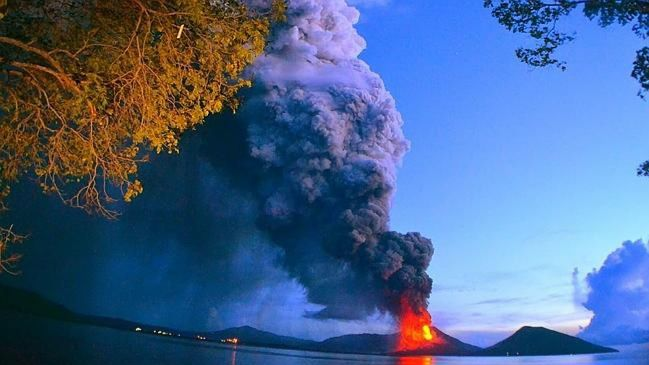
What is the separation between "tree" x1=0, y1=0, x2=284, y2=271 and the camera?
632 cm

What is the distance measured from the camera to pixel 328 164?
115 ft

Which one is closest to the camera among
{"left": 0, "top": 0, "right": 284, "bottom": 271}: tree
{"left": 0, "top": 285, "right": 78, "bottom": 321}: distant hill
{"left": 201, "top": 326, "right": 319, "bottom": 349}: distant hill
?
{"left": 0, "top": 0, "right": 284, "bottom": 271}: tree

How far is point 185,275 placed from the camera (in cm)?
3366

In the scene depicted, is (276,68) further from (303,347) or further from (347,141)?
(303,347)

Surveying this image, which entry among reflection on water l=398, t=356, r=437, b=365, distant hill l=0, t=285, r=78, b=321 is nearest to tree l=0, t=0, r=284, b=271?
→ reflection on water l=398, t=356, r=437, b=365

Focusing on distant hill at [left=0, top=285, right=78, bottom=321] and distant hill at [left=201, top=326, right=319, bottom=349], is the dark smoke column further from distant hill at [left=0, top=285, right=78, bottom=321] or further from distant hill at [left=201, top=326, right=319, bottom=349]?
distant hill at [left=0, top=285, right=78, bottom=321]

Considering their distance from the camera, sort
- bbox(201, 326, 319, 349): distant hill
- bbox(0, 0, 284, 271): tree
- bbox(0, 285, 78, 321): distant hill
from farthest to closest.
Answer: bbox(0, 285, 78, 321): distant hill < bbox(201, 326, 319, 349): distant hill < bbox(0, 0, 284, 271): tree

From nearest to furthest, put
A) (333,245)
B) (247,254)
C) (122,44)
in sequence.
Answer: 1. (122,44)
2. (247,254)
3. (333,245)

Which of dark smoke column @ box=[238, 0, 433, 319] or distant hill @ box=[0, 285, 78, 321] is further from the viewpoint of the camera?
distant hill @ box=[0, 285, 78, 321]

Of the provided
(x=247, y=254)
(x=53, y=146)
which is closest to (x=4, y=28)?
(x=53, y=146)

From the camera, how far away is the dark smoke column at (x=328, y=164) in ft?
113

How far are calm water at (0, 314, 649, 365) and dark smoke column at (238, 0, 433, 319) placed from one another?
5.32 metres

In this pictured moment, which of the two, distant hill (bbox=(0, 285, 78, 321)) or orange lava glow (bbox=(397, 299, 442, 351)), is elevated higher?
distant hill (bbox=(0, 285, 78, 321))

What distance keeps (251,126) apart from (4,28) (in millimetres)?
29787
